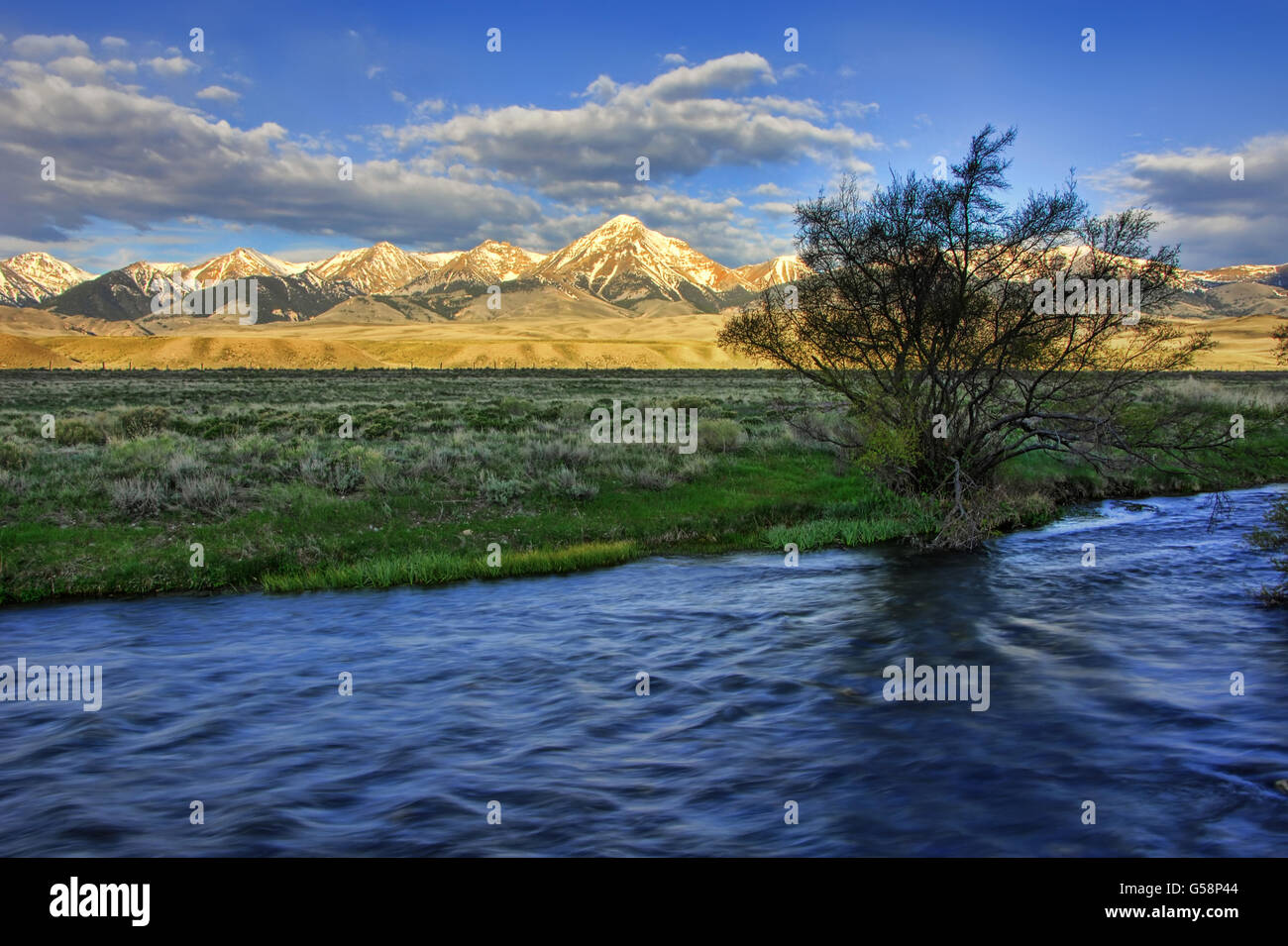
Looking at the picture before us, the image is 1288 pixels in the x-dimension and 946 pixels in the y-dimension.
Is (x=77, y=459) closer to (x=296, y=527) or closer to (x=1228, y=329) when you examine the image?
(x=296, y=527)

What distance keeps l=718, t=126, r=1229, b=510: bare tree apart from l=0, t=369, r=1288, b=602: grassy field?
1563 mm

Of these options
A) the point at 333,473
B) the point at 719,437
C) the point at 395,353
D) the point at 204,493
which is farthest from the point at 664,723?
the point at 395,353

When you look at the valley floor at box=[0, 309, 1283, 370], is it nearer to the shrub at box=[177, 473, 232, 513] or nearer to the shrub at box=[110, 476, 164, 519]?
the shrub at box=[177, 473, 232, 513]

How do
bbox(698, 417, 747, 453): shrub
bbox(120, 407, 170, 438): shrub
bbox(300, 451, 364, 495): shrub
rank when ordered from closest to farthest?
bbox(300, 451, 364, 495): shrub, bbox(698, 417, 747, 453): shrub, bbox(120, 407, 170, 438): shrub

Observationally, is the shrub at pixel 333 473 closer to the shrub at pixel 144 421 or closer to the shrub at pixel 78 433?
the shrub at pixel 78 433

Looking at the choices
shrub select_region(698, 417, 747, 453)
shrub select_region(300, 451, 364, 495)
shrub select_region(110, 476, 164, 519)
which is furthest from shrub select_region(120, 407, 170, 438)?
shrub select_region(698, 417, 747, 453)

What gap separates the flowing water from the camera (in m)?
7.41

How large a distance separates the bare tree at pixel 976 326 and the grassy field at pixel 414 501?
1563mm

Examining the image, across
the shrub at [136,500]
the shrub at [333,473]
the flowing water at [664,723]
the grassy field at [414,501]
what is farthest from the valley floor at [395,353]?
the shrub at [136,500]

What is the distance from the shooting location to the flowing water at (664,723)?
24.3 feet

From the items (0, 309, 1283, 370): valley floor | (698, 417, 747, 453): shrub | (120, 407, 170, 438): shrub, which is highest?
(0, 309, 1283, 370): valley floor

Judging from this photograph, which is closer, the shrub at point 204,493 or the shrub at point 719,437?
the shrub at point 204,493

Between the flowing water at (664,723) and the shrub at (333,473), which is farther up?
the shrub at (333,473)
